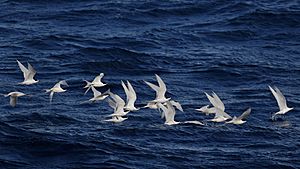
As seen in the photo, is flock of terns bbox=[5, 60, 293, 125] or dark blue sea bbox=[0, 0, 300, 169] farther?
flock of terns bbox=[5, 60, 293, 125]

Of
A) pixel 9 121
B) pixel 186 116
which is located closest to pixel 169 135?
pixel 186 116

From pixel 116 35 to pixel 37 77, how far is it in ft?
35.8

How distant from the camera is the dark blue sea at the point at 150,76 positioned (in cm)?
5878

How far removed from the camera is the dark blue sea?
193 feet

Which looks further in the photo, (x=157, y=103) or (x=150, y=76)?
(x=150, y=76)

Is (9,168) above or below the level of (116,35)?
below

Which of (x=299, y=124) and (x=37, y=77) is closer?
(x=299, y=124)

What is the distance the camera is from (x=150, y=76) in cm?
7225

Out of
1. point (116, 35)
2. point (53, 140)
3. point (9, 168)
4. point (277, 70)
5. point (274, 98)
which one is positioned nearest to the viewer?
point (9, 168)

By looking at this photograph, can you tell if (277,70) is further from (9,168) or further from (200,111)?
(9,168)

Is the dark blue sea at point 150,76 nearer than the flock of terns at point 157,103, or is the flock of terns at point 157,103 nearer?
the dark blue sea at point 150,76

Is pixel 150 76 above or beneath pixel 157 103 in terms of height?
above

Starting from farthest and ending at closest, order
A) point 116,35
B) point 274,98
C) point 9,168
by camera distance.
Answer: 1. point 116,35
2. point 274,98
3. point 9,168

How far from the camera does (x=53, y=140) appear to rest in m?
59.4
